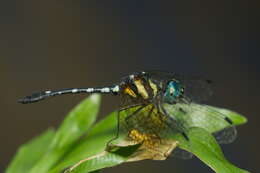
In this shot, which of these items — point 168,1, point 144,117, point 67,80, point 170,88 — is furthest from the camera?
point 168,1

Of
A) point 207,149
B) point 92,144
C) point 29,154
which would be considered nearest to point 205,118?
point 207,149

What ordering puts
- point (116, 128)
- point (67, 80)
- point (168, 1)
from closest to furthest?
point (116, 128), point (67, 80), point (168, 1)

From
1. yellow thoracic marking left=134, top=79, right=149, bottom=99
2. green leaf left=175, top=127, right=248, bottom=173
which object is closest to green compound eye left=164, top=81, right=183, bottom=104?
yellow thoracic marking left=134, top=79, right=149, bottom=99

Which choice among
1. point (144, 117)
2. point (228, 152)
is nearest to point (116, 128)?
point (144, 117)

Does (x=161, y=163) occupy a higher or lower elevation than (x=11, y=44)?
lower

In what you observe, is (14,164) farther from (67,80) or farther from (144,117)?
(67,80)

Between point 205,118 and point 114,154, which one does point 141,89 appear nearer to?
point 205,118

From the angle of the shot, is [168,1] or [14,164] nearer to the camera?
[14,164]
